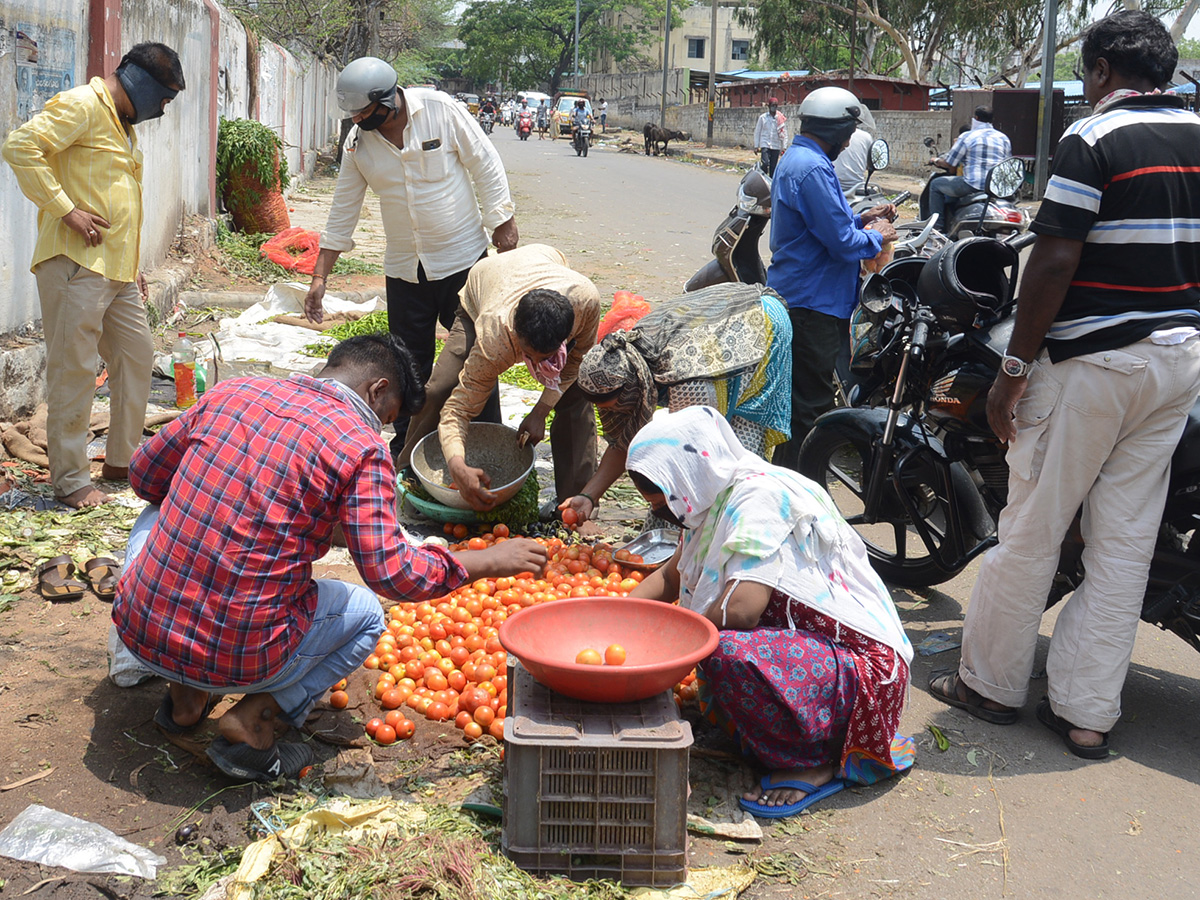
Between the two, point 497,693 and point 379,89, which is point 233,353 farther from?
point 497,693

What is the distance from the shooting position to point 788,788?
3240mm

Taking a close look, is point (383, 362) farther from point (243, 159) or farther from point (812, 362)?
point (243, 159)

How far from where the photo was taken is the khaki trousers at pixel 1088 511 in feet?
10.8

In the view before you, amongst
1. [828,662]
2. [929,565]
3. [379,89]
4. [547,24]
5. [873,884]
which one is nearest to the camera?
[873,884]

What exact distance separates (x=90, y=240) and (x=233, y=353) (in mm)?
3420

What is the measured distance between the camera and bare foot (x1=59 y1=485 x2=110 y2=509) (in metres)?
5.20

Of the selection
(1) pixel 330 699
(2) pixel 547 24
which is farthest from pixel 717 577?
(2) pixel 547 24

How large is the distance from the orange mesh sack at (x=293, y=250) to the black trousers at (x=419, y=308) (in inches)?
206

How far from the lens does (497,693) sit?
3.69 m

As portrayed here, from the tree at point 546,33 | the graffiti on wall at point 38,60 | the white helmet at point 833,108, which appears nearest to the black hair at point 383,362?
the white helmet at point 833,108

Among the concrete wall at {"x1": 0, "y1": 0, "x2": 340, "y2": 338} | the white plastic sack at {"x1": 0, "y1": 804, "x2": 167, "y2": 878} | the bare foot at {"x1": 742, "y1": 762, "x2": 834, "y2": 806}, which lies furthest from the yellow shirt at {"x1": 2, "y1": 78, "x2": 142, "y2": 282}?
the bare foot at {"x1": 742, "y1": 762, "x2": 834, "y2": 806}

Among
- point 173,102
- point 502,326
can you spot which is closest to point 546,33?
point 173,102

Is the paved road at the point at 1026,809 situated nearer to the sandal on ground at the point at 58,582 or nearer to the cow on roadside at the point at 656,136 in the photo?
the sandal on ground at the point at 58,582

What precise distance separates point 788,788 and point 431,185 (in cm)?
393
